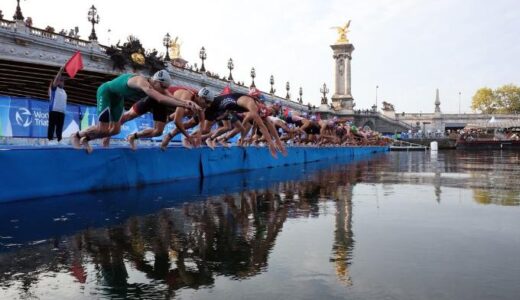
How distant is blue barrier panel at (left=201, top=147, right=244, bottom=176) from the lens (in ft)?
39.9

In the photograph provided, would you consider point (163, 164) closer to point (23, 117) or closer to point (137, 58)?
point (23, 117)

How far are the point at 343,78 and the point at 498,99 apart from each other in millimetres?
74468

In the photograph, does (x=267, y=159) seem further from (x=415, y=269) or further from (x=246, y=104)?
(x=415, y=269)

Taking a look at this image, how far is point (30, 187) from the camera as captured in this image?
7.15m

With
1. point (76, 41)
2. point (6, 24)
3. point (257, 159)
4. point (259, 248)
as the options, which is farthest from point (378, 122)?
point (259, 248)

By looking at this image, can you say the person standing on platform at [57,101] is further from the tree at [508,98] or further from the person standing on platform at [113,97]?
the tree at [508,98]

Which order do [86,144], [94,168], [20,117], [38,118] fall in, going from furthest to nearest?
[38,118], [20,117], [94,168], [86,144]

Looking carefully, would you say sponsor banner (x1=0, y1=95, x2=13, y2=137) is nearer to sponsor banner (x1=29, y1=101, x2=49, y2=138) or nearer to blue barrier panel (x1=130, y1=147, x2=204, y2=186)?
sponsor banner (x1=29, y1=101, x2=49, y2=138)

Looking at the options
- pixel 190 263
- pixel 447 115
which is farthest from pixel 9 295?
pixel 447 115

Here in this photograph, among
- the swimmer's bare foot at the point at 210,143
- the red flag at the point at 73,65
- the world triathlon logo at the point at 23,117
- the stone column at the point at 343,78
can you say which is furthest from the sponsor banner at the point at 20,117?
the stone column at the point at 343,78

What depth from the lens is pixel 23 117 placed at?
1559cm

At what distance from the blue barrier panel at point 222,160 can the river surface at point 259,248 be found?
4.58 m

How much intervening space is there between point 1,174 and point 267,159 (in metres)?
10.5

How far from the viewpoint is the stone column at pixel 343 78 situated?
382 ft
